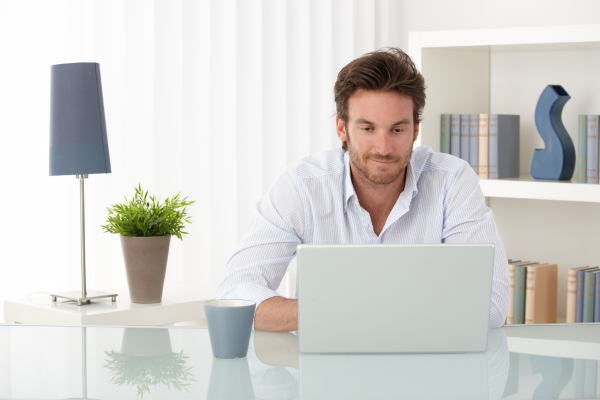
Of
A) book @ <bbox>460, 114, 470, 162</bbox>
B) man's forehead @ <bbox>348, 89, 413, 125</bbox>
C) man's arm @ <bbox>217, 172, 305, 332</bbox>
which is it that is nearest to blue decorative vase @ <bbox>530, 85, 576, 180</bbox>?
book @ <bbox>460, 114, 470, 162</bbox>

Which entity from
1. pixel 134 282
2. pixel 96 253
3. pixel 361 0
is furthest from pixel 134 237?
pixel 361 0

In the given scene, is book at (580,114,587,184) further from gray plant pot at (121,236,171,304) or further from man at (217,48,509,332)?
gray plant pot at (121,236,171,304)

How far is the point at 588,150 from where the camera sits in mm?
2490

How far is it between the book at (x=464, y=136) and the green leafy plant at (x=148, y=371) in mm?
1967

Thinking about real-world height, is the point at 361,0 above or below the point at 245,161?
above

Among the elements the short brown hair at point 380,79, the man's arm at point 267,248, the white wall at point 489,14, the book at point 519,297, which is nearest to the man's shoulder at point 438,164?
the short brown hair at point 380,79

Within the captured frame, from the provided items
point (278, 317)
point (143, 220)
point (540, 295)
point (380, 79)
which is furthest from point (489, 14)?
point (278, 317)

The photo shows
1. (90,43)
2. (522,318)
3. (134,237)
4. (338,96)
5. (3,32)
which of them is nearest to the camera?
(338,96)

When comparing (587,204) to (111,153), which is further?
(587,204)

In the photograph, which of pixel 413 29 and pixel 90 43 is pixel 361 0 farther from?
pixel 90 43

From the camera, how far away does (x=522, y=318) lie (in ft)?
8.64

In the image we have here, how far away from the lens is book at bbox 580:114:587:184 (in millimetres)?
2502

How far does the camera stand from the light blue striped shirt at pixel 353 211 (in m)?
1.66

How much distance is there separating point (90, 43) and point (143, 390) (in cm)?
185
